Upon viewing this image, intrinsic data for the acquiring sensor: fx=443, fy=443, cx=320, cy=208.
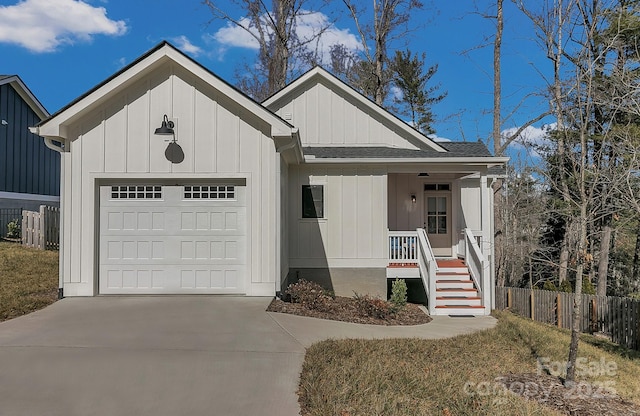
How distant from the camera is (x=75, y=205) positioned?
8.80m

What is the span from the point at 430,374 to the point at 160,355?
329 cm

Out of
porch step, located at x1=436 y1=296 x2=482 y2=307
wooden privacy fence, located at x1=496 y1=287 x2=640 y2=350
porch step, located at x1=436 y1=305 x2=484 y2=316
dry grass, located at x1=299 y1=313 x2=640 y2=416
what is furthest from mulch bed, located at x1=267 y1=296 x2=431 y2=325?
wooden privacy fence, located at x1=496 y1=287 x2=640 y2=350

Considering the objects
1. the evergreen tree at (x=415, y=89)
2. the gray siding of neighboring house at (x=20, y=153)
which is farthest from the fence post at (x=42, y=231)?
the evergreen tree at (x=415, y=89)

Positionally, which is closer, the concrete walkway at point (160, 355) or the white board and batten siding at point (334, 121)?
the concrete walkway at point (160, 355)

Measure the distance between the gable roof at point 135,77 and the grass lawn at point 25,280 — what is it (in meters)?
3.21

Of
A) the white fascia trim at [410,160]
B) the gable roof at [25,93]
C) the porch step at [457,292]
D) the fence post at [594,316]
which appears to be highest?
the gable roof at [25,93]

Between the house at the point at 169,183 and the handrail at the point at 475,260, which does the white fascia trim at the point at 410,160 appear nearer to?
the house at the point at 169,183

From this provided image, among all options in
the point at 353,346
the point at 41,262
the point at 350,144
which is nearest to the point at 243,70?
the point at 350,144

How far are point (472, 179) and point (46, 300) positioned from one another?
10.9m

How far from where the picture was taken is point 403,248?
11.7 meters

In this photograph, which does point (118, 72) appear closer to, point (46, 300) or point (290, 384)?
point (46, 300)

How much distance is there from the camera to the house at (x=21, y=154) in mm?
18500

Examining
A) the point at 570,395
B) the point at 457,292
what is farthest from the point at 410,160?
the point at 570,395

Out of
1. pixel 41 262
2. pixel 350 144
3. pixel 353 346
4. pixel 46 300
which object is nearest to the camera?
pixel 353 346
